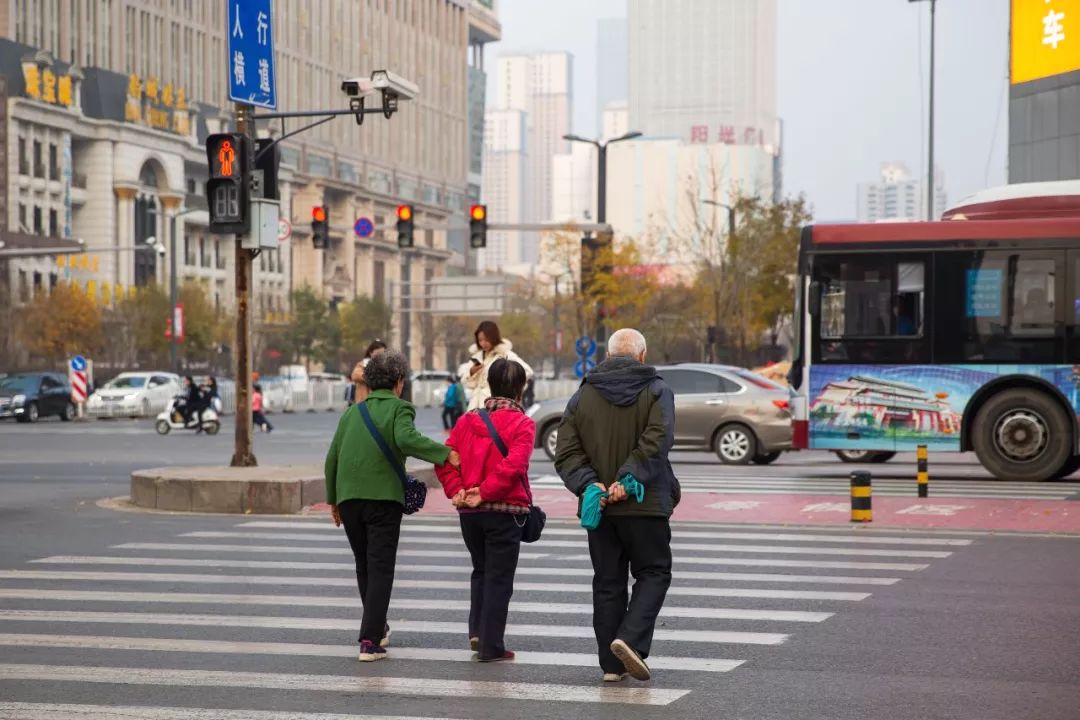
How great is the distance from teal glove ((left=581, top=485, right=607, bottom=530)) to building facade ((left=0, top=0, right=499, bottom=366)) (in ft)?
188

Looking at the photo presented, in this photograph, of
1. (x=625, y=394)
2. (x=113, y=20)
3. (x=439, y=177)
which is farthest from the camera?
(x=439, y=177)

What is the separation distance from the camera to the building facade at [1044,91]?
4881cm

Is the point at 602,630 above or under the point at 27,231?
under

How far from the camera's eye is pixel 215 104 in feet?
367


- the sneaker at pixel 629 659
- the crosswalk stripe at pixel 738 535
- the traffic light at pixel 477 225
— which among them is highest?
the traffic light at pixel 477 225

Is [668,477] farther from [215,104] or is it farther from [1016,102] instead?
[215,104]

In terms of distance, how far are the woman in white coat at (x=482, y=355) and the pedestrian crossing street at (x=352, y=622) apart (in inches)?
56.6

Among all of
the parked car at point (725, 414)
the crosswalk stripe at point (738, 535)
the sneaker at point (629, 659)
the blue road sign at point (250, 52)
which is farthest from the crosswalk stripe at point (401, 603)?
the parked car at point (725, 414)

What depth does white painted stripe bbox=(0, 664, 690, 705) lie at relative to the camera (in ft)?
25.5

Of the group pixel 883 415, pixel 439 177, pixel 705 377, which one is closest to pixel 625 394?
pixel 883 415

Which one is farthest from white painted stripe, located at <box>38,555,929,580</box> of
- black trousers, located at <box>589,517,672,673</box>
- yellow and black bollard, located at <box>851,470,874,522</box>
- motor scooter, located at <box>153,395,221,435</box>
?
motor scooter, located at <box>153,395,221,435</box>

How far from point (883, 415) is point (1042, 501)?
3697mm

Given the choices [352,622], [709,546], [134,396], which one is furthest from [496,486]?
[134,396]

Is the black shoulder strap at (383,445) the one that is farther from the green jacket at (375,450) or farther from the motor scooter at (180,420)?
the motor scooter at (180,420)
